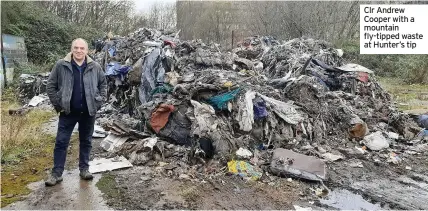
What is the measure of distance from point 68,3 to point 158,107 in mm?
18101

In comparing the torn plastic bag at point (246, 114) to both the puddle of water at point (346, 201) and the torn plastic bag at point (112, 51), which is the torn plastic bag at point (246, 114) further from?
the torn plastic bag at point (112, 51)

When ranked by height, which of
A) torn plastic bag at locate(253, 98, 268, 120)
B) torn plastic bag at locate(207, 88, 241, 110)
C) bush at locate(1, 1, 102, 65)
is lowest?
torn plastic bag at locate(253, 98, 268, 120)

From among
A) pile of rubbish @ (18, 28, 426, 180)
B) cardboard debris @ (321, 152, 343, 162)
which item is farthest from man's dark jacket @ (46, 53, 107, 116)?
cardboard debris @ (321, 152, 343, 162)

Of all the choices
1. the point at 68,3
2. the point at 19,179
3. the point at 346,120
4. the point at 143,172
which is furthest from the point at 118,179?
the point at 68,3

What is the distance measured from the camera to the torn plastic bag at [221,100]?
645 centimetres

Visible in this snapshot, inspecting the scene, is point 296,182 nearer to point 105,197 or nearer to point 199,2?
point 105,197

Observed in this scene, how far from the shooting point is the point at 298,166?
539cm

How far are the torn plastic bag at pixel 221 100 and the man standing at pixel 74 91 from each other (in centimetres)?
229

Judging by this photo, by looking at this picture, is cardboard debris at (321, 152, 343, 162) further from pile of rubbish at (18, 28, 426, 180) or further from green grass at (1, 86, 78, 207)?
green grass at (1, 86, 78, 207)

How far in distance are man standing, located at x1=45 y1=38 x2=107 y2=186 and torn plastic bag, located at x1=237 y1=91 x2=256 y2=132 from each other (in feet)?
8.29

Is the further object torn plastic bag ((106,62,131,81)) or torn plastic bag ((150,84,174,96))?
torn plastic bag ((106,62,131,81))

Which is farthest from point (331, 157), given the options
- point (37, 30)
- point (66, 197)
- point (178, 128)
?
point (37, 30)

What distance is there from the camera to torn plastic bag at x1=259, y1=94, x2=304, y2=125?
6840 millimetres

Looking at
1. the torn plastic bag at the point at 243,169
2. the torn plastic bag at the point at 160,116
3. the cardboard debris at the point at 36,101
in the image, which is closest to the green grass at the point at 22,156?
the torn plastic bag at the point at 160,116
